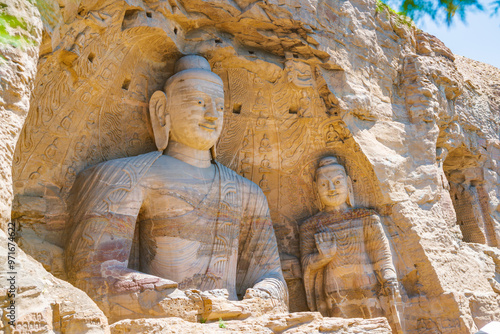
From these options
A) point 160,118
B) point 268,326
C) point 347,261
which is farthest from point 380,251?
point 160,118

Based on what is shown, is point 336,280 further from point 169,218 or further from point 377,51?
point 377,51

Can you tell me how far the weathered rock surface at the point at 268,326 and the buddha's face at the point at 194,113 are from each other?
247 cm

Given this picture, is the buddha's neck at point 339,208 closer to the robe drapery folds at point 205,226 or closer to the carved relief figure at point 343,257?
the carved relief figure at point 343,257

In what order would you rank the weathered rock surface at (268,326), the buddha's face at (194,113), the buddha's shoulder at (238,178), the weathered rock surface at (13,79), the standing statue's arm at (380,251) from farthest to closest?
1. the standing statue's arm at (380,251)
2. the buddha's shoulder at (238,178)
3. the buddha's face at (194,113)
4. the weathered rock surface at (268,326)
5. the weathered rock surface at (13,79)

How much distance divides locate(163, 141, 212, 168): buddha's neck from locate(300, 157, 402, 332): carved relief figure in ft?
5.44

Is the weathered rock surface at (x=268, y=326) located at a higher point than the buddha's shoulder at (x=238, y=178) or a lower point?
lower

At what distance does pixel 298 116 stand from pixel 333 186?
1.03 metres

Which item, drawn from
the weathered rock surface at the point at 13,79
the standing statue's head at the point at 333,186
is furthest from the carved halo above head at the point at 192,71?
the weathered rock surface at the point at 13,79

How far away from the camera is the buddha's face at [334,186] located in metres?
7.38

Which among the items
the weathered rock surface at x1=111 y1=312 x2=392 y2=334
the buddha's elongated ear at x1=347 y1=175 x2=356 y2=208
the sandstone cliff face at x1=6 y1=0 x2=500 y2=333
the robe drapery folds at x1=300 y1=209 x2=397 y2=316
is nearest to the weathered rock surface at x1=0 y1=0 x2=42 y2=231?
the weathered rock surface at x1=111 y1=312 x2=392 y2=334

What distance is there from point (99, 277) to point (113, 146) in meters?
1.85

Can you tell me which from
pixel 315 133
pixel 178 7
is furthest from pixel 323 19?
pixel 178 7

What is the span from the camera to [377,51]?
25.9 feet

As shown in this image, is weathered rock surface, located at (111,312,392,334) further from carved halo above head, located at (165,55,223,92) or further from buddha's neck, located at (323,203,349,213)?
carved halo above head, located at (165,55,223,92)
